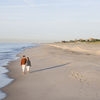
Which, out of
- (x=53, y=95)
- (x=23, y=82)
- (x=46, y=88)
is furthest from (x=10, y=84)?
(x=53, y=95)

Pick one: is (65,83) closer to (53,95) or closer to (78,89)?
(78,89)

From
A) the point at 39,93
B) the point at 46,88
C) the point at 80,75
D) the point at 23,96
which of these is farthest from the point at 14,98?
the point at 80,75

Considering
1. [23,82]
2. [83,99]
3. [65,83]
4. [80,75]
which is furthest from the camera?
[80,75]

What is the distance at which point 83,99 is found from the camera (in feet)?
35.4

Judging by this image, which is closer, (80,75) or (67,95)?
(67,95)

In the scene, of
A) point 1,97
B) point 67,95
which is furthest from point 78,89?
point 1,97

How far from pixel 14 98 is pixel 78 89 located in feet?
11.6

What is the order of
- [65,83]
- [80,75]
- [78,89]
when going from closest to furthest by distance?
[78,89], [65,83], [80,75]

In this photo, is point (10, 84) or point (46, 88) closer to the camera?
point (46, 88)

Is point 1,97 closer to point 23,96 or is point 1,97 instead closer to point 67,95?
point 23,96

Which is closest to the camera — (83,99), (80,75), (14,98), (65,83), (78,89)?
(83,99)

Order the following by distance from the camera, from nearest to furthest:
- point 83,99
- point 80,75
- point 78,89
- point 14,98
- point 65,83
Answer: point 83,99
point 14,98
point 78,89
point 65,83
point 80,75

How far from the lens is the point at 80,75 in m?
16.9

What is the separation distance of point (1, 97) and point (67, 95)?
336cm
